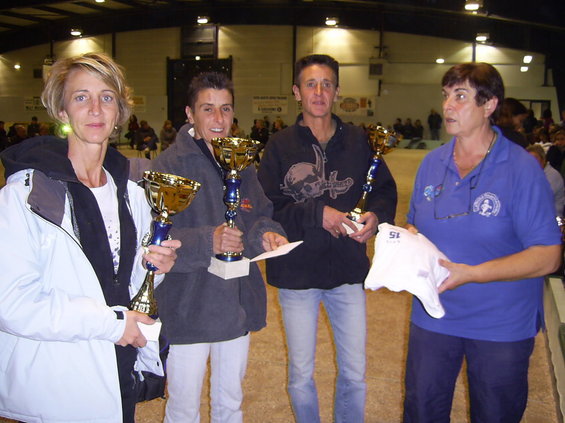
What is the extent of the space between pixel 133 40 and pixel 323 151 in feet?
91.7

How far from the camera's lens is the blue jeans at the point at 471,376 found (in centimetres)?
202

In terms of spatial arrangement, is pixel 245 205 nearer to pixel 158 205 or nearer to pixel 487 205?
pixel 158 205

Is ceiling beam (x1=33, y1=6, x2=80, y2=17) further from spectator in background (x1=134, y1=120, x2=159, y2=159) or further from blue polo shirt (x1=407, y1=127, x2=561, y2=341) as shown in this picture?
blue polo shirt (x1=407, y1=127, x2=561, y2=341)

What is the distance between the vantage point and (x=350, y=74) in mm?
27125

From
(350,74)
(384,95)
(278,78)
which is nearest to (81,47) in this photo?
(278,78)

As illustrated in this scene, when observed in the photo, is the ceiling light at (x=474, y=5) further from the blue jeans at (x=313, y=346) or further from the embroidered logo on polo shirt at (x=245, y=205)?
the embroidered logo on polo shirt at (x=245, y=205)

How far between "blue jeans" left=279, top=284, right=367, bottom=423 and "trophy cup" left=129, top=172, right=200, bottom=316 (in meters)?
0.91

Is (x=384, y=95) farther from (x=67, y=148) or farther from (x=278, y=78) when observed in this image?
(x=67, y=148)

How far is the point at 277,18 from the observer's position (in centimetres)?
2619

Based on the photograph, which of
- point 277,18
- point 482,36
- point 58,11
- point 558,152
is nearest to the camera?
point 558,152

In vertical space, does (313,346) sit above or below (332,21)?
below

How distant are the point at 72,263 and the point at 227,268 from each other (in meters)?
0.64

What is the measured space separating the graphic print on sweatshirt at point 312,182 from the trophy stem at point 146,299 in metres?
0.98

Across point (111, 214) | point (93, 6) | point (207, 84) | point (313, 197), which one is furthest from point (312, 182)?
point (93, 6)
